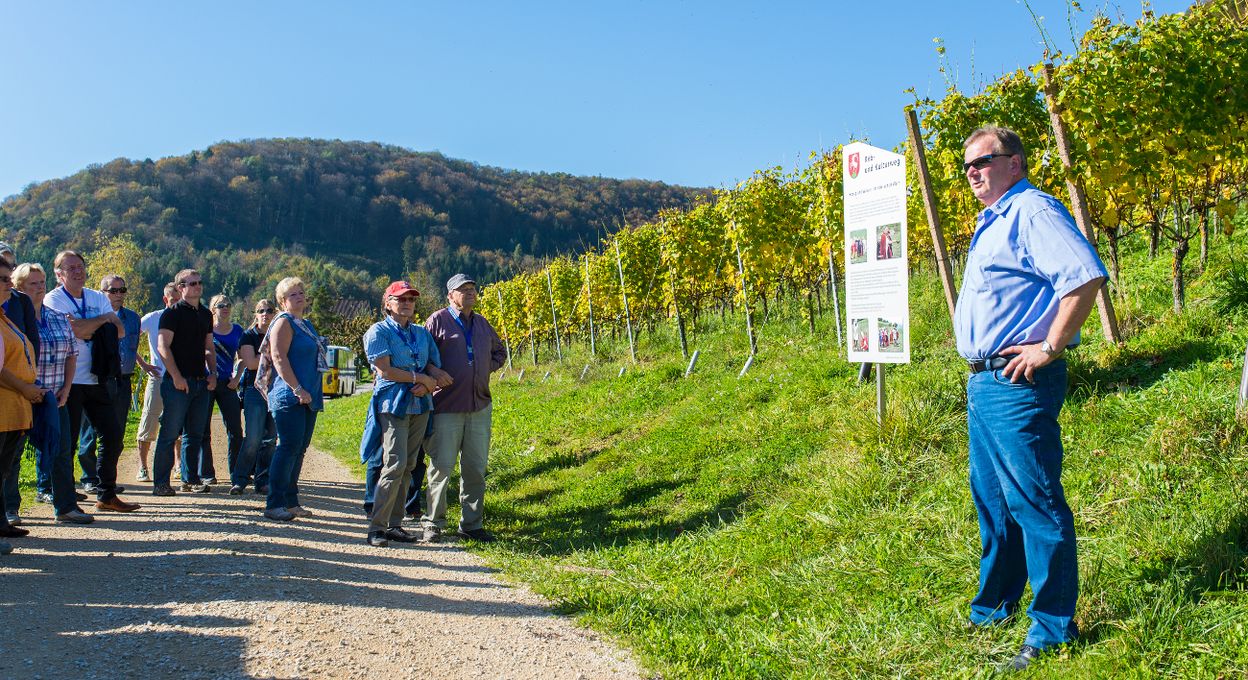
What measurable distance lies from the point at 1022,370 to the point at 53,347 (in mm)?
5924

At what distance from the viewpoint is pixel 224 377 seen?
778cm

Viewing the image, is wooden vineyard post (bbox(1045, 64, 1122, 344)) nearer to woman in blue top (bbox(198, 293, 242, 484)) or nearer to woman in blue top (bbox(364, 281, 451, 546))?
woman in blue top (bbox(364, 281, 451, 546))

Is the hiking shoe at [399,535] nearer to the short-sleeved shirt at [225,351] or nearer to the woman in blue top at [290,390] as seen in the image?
the woman in blue top at [290,390]

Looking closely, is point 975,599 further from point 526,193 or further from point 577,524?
point 526,193

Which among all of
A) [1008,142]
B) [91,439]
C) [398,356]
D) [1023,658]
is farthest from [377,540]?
[1008,142]

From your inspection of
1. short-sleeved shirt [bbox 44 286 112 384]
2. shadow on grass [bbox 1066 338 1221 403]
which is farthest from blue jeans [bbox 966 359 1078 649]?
short-sleeved shirt [bbox 44 286 112 384]

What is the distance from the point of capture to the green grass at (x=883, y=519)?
2.94 metres

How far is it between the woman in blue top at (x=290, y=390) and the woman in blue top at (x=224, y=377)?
1.78 m

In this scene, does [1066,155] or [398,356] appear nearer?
[398,356]

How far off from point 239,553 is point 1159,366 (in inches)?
230

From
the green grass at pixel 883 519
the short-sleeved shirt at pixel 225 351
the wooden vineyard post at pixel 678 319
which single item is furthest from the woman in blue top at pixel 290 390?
the wooden vineyard post at pixel 678 319

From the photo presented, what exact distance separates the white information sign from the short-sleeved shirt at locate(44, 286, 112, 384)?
5.59 meters

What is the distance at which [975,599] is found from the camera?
10.3 feet

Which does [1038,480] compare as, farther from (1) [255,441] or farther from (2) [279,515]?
(1) [255,441]
